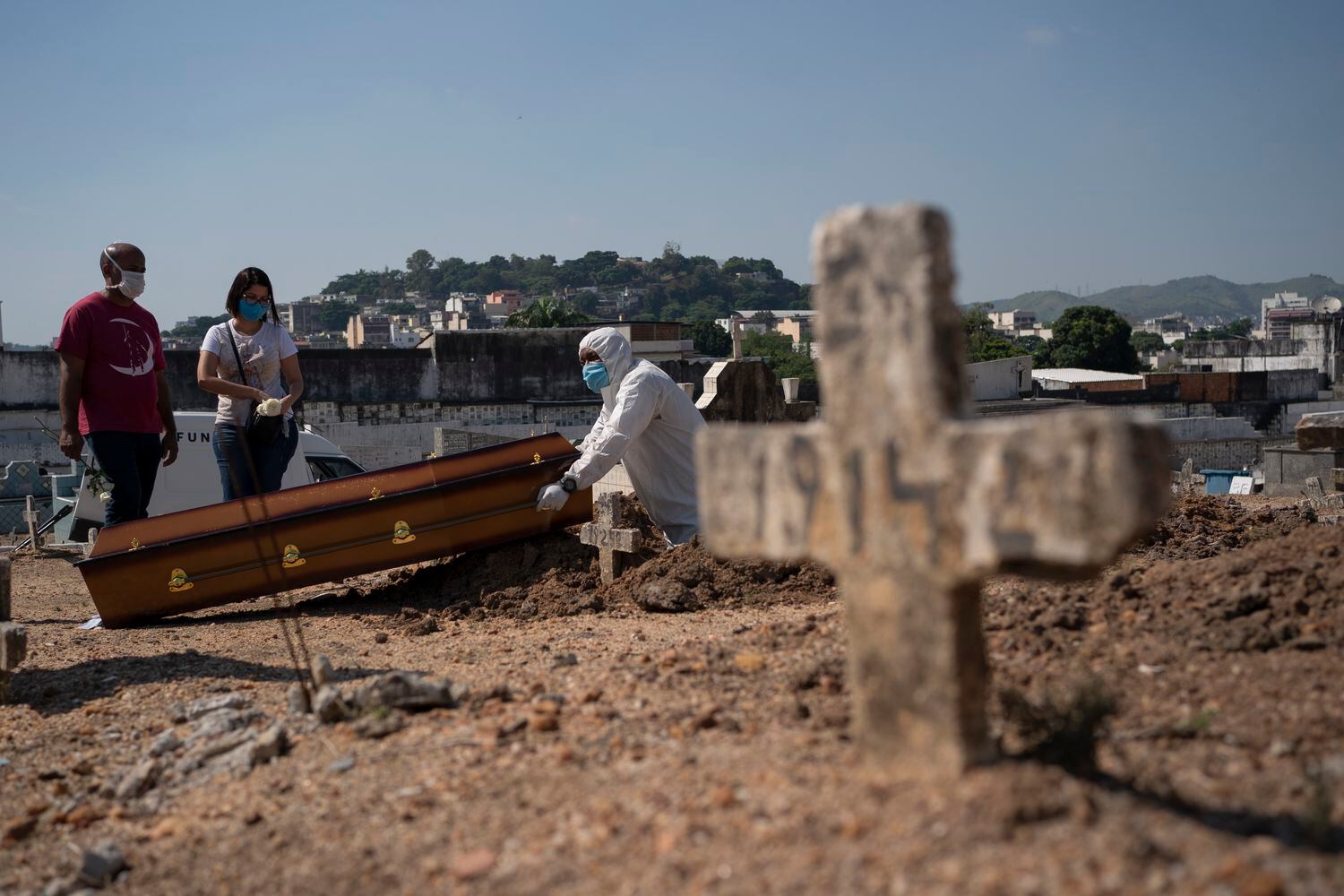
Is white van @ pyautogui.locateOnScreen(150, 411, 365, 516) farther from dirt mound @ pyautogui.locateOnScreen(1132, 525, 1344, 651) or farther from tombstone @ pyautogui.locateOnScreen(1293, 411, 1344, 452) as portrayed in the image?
dirt mound @ pyautogui.locateOnScreen(1132, 525, 1344, 651)

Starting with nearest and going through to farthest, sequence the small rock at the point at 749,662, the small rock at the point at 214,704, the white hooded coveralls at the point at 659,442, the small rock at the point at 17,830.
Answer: the small rock at the point at 17,830 < the small rock at the point at 749,662 < the small rock at the point at 214,704 < the white hooded coveralls at the point at 659,442

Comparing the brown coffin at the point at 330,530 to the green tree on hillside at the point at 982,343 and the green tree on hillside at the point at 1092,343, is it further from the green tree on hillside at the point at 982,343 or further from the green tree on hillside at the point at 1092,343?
the green tree on hillside at the point at 1092,343

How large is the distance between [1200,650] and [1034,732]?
1315 millimetres

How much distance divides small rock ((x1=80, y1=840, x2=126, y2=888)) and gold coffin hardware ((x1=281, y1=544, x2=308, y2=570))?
3883 mm

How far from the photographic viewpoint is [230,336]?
23.9 feet

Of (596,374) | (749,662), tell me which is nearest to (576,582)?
(596,374)

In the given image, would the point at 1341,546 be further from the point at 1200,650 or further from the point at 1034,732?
the point at 1034,732

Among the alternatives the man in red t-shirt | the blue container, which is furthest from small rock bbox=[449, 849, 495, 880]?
the blue container

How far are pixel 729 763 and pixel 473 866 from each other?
669 mm

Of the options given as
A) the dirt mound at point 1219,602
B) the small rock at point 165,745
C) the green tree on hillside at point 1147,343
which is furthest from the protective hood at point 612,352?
the green tree on hillside at point 1147,343

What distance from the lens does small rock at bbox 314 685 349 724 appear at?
400cm

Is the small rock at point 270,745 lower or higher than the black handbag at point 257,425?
lower

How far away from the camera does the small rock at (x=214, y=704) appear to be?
4.57 metres

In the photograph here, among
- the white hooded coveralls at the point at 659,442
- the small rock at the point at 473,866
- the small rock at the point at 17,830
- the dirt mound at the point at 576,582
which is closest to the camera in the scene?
the small rock at the point at 473,866
